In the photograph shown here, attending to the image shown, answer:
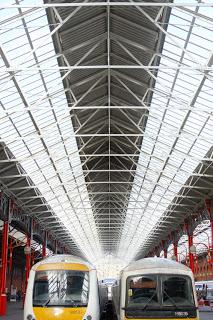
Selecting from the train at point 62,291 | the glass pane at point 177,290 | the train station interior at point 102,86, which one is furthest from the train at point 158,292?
the train at point 62,291

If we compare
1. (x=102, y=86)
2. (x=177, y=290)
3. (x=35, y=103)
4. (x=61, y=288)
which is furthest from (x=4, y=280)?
(x=177, y=290)

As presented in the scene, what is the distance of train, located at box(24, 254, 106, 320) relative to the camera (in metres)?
16.9

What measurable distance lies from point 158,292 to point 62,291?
154 inches

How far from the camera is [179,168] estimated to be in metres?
42.0

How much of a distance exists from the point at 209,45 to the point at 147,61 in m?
4.37

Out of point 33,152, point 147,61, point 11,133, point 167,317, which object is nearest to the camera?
point 167,317

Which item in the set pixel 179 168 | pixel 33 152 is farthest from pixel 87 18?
pixel 179 168

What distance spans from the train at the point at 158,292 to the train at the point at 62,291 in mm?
1650

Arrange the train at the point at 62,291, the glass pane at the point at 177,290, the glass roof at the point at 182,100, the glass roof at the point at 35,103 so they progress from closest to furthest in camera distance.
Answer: the glass pane at the point at 177,290 < the train at the point at 62,291 < the glass roof at the point at 182,100 < the glass roof at the point at 35,103

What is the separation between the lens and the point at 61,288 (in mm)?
17656

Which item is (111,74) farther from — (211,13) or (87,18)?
(211,13)

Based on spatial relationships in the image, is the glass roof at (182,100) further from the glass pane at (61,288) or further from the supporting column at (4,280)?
the supporting column at (4,280)

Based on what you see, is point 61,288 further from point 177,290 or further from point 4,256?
point 4,256

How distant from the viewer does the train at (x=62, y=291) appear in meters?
16.9
